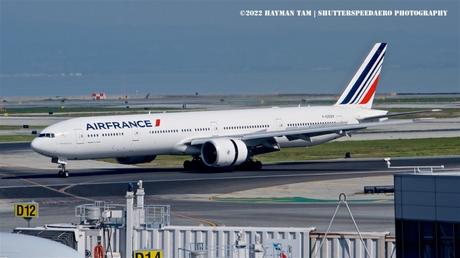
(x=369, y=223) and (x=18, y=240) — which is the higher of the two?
(x=369, y=223)

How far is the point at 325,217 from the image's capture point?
64.2 metres

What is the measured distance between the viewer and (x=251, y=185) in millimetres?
83000

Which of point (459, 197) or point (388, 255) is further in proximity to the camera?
point (388, 255)

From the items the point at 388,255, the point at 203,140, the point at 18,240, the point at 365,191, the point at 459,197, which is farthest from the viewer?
the point at 203,140

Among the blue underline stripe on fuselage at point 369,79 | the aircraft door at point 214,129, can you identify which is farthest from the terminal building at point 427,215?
the blue underline stripe on fuselage at point 369,79

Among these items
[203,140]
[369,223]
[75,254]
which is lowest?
[75,254]

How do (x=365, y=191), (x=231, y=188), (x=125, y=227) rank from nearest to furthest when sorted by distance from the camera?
(x=125, y=227) → (x=365, y=191) → (x=231, y=188)

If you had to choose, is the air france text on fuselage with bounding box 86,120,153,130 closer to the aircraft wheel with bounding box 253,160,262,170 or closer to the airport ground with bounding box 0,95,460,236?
the airport ground with bounding box 0,95,460,236

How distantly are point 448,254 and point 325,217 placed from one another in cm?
2767

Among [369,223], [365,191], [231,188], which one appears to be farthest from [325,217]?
[231,188]

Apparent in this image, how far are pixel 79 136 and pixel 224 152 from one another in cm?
1011

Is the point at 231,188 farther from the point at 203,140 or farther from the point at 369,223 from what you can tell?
the point at 369,223

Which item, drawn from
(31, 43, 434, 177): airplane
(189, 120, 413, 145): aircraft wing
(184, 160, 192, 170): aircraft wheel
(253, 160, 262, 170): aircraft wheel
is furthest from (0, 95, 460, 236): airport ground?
(189, 120, 413, 145): aircraft wing

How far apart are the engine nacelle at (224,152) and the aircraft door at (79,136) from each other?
29.6 ft
